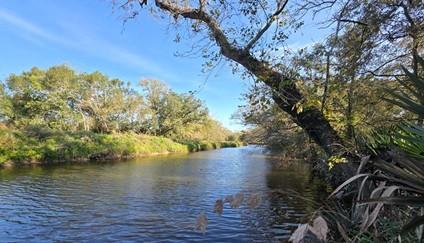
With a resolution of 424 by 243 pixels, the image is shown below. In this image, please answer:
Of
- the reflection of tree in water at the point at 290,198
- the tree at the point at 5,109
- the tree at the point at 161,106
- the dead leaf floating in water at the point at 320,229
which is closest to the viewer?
the dead leaf floating in water at the point at 320,229

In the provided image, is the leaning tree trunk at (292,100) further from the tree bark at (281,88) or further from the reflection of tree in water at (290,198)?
the reflection of tree in water at (290,198)

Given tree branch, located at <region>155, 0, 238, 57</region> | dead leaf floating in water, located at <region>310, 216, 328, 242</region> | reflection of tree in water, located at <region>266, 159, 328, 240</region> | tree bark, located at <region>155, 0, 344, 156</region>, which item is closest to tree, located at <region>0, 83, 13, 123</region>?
reflection of tree in water, located at <region>266, 159, 328, 240</region>

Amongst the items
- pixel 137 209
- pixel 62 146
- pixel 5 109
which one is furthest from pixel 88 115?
pixel 137 209

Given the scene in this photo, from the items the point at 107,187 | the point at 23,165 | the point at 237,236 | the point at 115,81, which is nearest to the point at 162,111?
the point at 115,81

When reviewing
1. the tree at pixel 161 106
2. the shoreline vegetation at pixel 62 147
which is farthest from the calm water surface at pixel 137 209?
the tree at pixel 161 106

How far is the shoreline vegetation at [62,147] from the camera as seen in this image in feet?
80.9

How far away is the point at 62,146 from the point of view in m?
28.1

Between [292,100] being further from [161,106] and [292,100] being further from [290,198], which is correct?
[161,106]

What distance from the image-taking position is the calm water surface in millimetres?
8812

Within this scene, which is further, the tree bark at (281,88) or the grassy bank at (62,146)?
the grassy bank at (62,146)

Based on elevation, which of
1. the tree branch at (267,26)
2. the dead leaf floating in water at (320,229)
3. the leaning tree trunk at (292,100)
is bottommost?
the dead leaf floating in water at (320,229)

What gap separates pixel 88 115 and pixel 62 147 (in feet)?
63.8

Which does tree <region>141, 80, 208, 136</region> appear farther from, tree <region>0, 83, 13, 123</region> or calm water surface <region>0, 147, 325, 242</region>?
calm water surface <region>0, 147, 325, 242</region>

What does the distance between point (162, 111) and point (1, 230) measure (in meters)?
47.0
